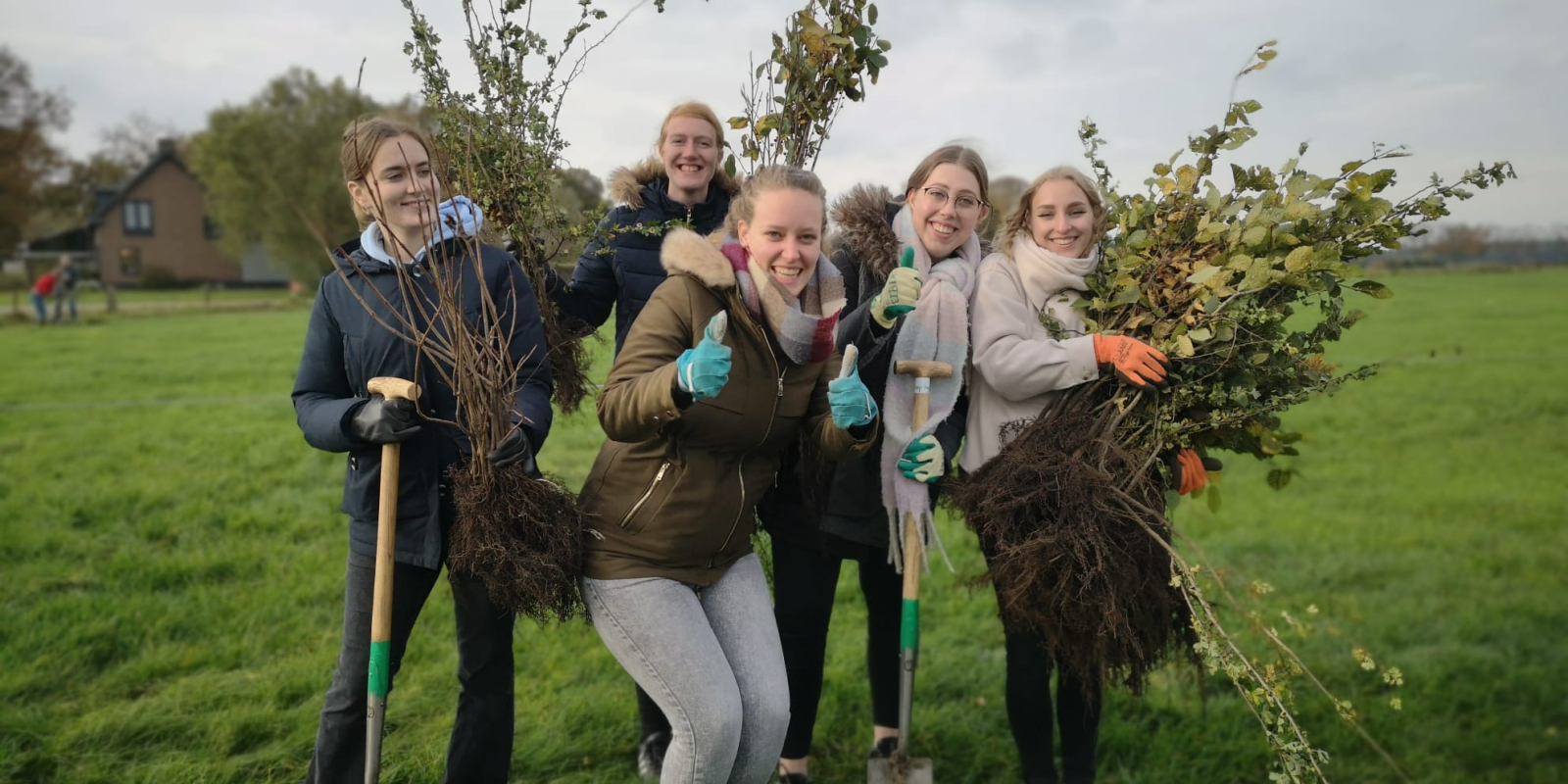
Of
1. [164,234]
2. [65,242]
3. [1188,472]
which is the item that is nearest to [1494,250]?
[1188,472]

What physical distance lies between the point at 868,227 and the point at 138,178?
5888cm

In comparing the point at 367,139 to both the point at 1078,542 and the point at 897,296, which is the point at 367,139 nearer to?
the point at 897,296

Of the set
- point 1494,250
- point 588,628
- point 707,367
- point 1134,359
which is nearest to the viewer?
point 707,367

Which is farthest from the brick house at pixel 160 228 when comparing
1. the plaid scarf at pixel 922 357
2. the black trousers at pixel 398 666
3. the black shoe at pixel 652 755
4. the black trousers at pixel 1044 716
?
the black trousers at pixel 1044 716

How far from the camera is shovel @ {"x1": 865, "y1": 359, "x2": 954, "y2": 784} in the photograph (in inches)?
137

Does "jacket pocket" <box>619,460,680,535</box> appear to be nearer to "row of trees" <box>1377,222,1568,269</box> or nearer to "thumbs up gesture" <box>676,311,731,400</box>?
"thumbs up gesture" <box>676,311,731,400</box>

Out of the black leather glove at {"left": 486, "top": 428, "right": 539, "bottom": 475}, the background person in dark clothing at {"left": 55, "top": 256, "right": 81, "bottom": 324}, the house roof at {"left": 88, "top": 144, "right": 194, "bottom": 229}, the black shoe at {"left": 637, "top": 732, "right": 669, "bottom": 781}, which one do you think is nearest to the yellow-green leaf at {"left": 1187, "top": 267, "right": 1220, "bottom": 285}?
the black leather glove at {"left": 486, "top": 428, "right": 539, "bottom": 475}

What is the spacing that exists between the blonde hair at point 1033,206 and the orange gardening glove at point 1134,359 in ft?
1.66

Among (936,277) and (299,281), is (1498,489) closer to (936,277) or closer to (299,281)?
(936,277)

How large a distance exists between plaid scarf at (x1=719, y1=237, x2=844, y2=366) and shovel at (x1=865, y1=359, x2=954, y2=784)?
1.55ft

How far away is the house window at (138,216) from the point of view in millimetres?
51750

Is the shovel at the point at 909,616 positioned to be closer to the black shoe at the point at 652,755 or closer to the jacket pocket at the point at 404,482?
the black shoe at the point at 652,755

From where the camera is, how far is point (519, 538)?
9.73 feet

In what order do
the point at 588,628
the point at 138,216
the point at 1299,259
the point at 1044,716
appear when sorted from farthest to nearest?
1. the point at 138,216
2. the point at 588,628
3. the point at 1044,716
4. the point at 1299,259
